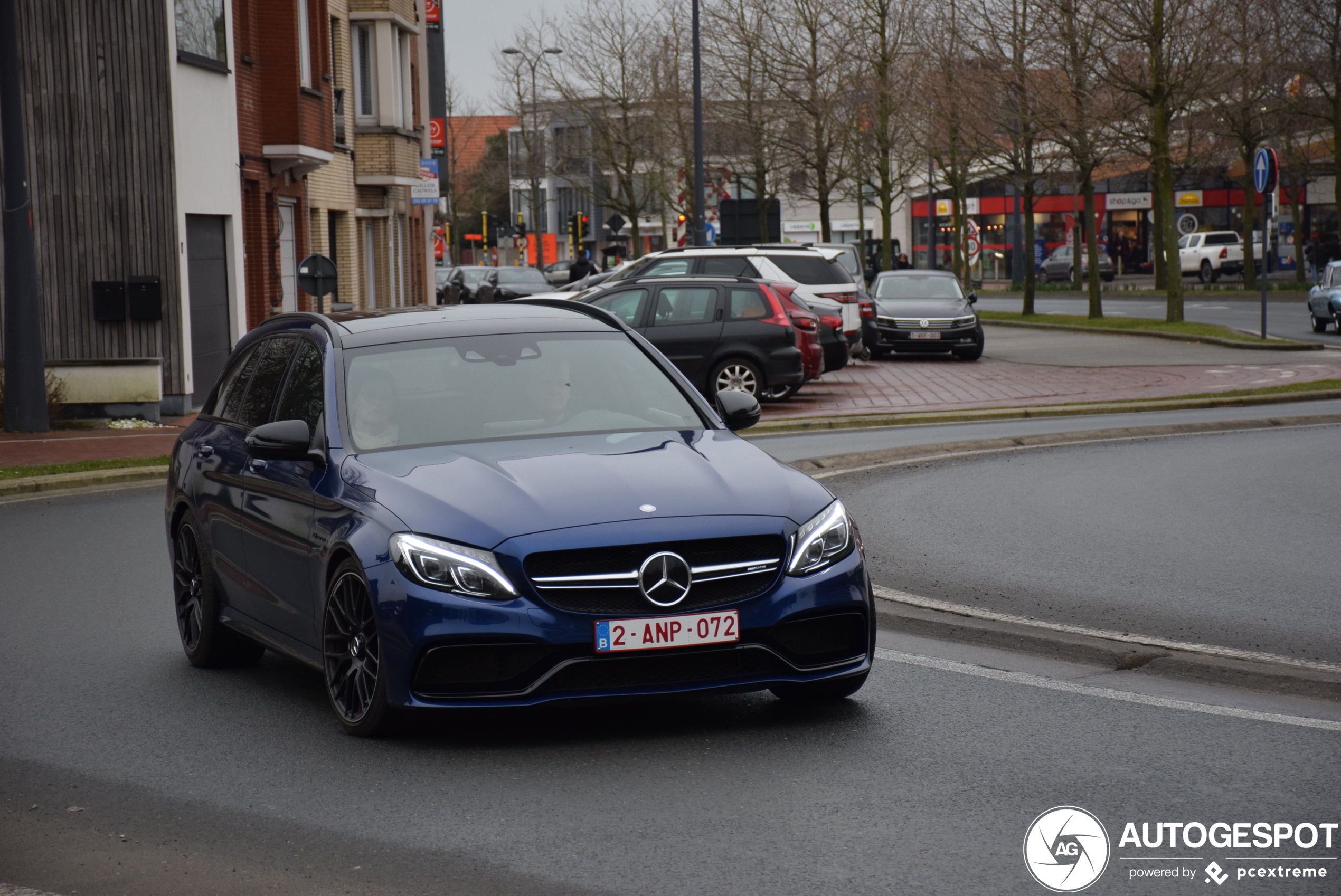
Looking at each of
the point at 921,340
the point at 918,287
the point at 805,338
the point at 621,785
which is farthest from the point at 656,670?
the point at 918,287

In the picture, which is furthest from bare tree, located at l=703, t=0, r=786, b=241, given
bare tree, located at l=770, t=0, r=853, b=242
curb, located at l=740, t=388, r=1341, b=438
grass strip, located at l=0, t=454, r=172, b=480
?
grass strip, located at l=0, t=454, r=172, b=480

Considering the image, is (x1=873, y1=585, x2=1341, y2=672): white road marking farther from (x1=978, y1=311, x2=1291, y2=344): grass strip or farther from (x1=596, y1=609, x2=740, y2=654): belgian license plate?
(x1=978, y1=311, x2=1291, y2=344): grass strip

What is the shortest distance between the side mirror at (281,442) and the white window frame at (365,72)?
34.1 metres

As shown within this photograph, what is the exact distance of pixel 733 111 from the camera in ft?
172

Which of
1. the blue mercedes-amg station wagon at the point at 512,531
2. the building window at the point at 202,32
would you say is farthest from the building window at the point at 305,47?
the blue mercedes-amg station wagon at the point at 512,531

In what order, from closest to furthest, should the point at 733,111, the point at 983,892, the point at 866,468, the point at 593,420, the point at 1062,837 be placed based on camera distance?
the point at 983,892, the point at 1062,837, the point at 593,420, the point at 866,468, the point at 733,111

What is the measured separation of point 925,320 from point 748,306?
10.00 metres

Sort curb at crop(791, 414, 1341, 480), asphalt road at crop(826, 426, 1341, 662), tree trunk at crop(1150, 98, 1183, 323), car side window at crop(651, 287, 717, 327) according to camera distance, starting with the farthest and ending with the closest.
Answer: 1. tree trunk at crop(1150, 98, 1183, 323)
2. car side window at crop(651, 287, 717, 327)
3. curb at crop(791, 414, 1341, 480)
4. asphalt road at crop(826, 426, 1341, 662)

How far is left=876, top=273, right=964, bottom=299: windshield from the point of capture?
32250 mm

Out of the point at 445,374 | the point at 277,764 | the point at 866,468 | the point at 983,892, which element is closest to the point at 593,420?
the point at 445,374

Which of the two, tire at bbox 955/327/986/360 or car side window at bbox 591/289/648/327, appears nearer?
car side window at bbox 591/289/648/327

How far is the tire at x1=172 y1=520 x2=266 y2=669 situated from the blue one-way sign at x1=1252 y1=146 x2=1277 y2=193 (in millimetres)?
23901

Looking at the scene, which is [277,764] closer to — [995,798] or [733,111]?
[995,798]

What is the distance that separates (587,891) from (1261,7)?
43.9 metres
